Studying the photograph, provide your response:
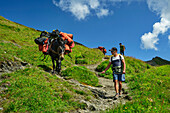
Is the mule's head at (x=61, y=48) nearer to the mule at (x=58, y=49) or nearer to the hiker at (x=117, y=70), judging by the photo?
the mule at (x=58, y=49)

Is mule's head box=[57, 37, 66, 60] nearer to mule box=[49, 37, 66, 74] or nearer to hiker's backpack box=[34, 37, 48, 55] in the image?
mule box=[49, 37, 66, 74]

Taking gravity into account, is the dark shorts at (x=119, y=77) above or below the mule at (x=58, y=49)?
below

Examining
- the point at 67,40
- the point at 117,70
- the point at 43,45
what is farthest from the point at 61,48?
the point at 117,70

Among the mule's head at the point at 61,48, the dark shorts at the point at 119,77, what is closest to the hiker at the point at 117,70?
the dark shorts at the point at 119,77

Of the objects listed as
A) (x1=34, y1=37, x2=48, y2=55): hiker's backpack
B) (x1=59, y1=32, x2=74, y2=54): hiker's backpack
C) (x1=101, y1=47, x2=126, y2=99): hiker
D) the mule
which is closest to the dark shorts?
(x1=101, y1=47, x2=126, y2=99): hiker

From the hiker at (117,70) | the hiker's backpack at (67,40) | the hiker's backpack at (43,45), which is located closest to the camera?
the hiker at (117,70)

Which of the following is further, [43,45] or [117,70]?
[43,45]

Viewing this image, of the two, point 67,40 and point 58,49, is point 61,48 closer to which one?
point 58,49

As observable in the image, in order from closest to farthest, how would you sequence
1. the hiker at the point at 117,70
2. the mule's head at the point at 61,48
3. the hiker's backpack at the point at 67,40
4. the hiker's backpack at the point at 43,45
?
1. the hiker at the point at 117,70
2. the mule's head at the point at 61,48
3. the hiker's backpack at the point at 43,45
4. the hiker's backpack at the point at 67,40

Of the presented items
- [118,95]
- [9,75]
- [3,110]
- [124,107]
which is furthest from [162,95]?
[9,75]

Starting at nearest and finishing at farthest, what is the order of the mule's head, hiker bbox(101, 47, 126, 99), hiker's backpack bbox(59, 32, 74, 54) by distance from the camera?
1. hiker bbox(101, 47, 126, 99)
2. the mule's head
3. hiker's backpack bbox(59, 32, 74, 54)

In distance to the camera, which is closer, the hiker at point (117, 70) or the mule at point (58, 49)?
the hiker at point (117, 70)

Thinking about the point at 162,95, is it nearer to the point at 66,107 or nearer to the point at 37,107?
the point at 66,107

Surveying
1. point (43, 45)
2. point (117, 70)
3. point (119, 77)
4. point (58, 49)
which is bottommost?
point (119, 77)
